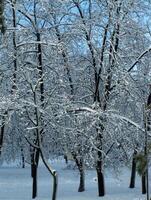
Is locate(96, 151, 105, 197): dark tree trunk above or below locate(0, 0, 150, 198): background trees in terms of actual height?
below

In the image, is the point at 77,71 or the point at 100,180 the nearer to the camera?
the point at 100,180

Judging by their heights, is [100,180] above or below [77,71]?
below

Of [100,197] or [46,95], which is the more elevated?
[46,95]

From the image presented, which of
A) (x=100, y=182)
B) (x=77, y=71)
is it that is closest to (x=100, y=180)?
(x=100, y=182)

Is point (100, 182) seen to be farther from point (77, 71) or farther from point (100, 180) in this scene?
point (77, 71)

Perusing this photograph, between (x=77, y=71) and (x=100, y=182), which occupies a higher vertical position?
A: (x=77, y=71)

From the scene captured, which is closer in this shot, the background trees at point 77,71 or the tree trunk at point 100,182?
the background trees at point 77,71

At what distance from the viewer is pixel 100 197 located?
60.7 ft

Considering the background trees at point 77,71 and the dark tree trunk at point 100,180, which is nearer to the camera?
the background trees at point 77,71

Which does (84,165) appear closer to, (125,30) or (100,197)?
(100,197)

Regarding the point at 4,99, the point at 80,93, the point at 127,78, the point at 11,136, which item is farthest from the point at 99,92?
the point at 11,136

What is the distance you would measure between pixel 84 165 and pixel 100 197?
133 centimetres

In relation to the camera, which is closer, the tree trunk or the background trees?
the background trees

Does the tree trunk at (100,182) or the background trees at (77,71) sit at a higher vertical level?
the background trees at (77,71)
